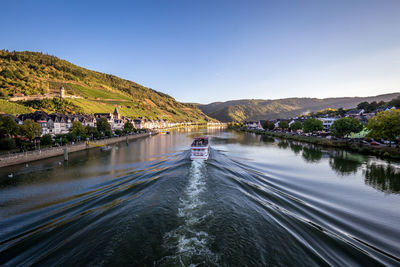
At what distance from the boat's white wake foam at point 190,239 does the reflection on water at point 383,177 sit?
16889 mm

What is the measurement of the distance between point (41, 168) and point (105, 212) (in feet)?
70.7

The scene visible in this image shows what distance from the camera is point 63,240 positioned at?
6.91 meters

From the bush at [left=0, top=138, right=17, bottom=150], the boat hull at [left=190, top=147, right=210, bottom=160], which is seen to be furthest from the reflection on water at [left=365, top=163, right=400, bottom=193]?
the bush at [left=0, top=138, right=17, bottom=150]

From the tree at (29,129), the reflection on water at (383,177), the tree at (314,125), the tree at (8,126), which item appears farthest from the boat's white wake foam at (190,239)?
the tree at (314,125)

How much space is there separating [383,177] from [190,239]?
23.1m

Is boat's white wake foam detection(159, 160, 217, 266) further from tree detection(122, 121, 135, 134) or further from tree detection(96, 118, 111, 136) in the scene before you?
tree detection(122, 121, 135, 134)

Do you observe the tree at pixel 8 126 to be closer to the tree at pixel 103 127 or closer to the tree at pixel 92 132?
the tree at pixel 92 132

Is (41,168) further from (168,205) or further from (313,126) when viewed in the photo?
(313,126)

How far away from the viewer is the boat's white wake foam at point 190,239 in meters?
5.54

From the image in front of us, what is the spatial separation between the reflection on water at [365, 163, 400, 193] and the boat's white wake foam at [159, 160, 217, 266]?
1689cm

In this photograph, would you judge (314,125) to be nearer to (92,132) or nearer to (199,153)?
(199,153)

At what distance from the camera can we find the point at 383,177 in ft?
57.9

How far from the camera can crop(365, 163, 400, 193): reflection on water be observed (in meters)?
14.9

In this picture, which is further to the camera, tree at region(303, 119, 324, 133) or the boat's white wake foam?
tree at region(303, 119, 324, 133)
